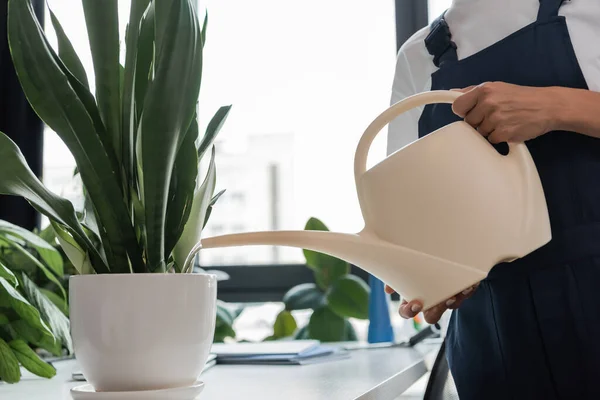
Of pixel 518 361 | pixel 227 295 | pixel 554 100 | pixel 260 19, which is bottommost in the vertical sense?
pixel 227 295

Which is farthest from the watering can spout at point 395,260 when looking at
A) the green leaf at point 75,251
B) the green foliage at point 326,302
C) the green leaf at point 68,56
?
the green foliage at point 326,302

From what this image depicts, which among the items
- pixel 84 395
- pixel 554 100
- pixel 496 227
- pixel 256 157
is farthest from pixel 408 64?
pixel 256 157

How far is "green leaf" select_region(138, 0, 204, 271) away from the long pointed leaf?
0.03 m

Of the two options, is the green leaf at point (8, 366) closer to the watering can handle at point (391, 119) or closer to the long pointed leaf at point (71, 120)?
the long pointed leaf at point (71, 120)

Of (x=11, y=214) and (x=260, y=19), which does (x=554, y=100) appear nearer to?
(x=260, y=19)

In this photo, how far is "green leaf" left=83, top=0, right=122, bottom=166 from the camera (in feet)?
2.14

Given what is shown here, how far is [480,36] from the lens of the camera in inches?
38.4

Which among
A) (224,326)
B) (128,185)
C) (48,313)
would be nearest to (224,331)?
(224,326)

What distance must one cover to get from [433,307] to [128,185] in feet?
1.31

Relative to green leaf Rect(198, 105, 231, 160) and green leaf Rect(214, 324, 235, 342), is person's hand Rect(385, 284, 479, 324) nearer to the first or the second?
green leaf Rect(198, 105, 231, 160)

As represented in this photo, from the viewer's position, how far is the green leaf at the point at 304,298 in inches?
80.4

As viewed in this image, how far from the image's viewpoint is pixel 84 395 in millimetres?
637

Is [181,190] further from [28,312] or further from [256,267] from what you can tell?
[256,267]

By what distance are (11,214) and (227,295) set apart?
30.4 inches
